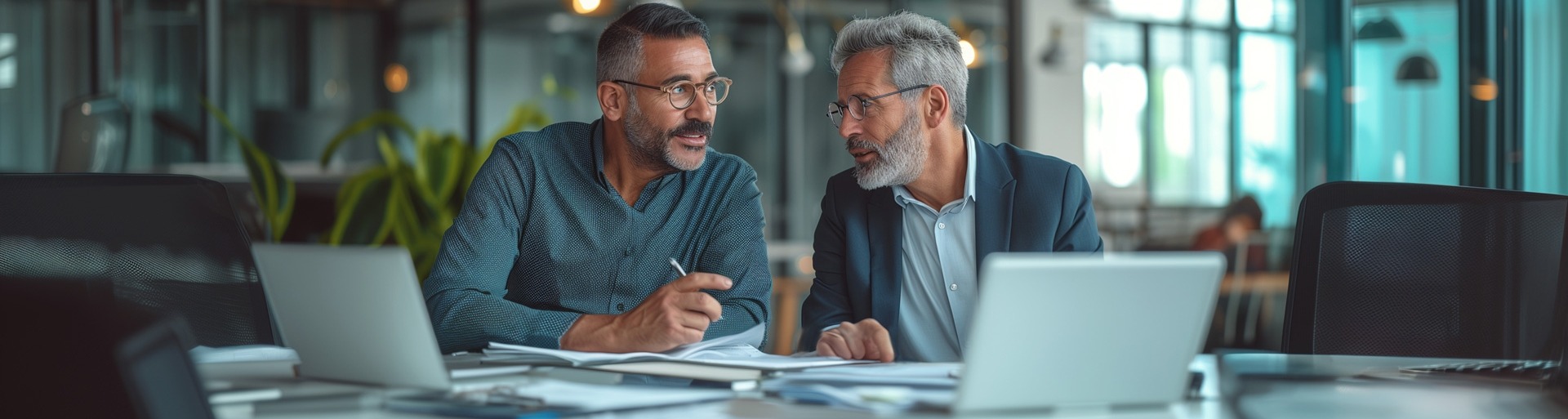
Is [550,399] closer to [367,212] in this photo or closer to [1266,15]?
[367,212]

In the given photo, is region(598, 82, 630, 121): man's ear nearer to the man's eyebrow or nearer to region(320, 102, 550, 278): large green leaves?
the man's eyebrow

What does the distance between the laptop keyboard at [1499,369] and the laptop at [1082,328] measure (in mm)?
540

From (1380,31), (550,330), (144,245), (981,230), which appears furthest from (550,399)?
(1380,31)

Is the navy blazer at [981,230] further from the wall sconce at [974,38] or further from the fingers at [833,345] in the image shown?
the wall sconce at [974,38]

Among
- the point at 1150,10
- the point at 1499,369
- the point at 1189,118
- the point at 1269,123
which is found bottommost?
the point at 1499,369

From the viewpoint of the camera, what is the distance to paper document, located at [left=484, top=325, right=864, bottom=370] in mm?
1402

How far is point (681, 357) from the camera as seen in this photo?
1473 millimetres

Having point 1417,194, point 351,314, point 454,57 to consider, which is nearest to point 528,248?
point 351,314

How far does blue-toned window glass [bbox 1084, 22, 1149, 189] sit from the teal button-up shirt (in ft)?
18.2

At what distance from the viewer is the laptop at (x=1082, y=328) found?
979 mm

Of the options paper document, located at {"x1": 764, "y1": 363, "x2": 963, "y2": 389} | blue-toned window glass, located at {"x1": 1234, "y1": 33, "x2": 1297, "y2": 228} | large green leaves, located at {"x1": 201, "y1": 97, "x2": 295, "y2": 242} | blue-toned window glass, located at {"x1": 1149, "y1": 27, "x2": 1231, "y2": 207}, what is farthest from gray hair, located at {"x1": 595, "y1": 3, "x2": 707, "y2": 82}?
blue-toned window glass, located at {"x1": 1149, "y1": 27, "x2": 1231, "y2": 207}

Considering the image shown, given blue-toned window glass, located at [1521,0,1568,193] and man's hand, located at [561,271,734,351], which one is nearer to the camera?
man's hand, located at [561,271,734,351]

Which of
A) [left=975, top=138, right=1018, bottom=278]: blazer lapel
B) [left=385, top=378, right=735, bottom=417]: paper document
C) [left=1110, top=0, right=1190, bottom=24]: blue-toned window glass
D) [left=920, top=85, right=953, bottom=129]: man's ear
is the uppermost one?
[left=1110, top=0, right=1190, bottom=24]: blue-toned window glass

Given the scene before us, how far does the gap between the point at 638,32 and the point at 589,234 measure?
0.37 meters
